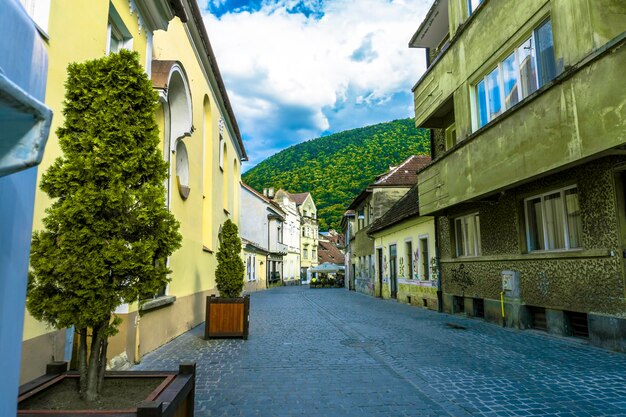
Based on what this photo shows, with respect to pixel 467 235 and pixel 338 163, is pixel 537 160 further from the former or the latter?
pixel 338 163

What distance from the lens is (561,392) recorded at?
526cm

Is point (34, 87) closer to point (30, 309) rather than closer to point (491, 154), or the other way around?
point (30, 309)

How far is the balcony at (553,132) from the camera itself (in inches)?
258

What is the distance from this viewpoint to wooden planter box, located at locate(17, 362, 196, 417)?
7.91ft

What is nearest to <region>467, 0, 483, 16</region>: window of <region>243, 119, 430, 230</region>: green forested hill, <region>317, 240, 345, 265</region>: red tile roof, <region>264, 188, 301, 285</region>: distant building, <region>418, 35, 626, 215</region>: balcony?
<region>418, 35, 626, 215</region>: balcony

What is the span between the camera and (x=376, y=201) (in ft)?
87.5

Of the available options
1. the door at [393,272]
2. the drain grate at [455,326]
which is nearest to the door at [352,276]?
the door at [393,272]

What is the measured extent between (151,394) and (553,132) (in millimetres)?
7822

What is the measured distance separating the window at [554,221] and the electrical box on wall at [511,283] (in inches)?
29.1

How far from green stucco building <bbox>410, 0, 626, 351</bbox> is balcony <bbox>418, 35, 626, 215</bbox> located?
2 cm

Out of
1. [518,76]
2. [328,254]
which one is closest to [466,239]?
[518,76]

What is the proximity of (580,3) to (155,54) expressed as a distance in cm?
810

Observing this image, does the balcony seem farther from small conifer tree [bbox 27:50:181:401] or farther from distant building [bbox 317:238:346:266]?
distant building [bbox 317:238:346:266]

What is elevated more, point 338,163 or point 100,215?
point 338,163
